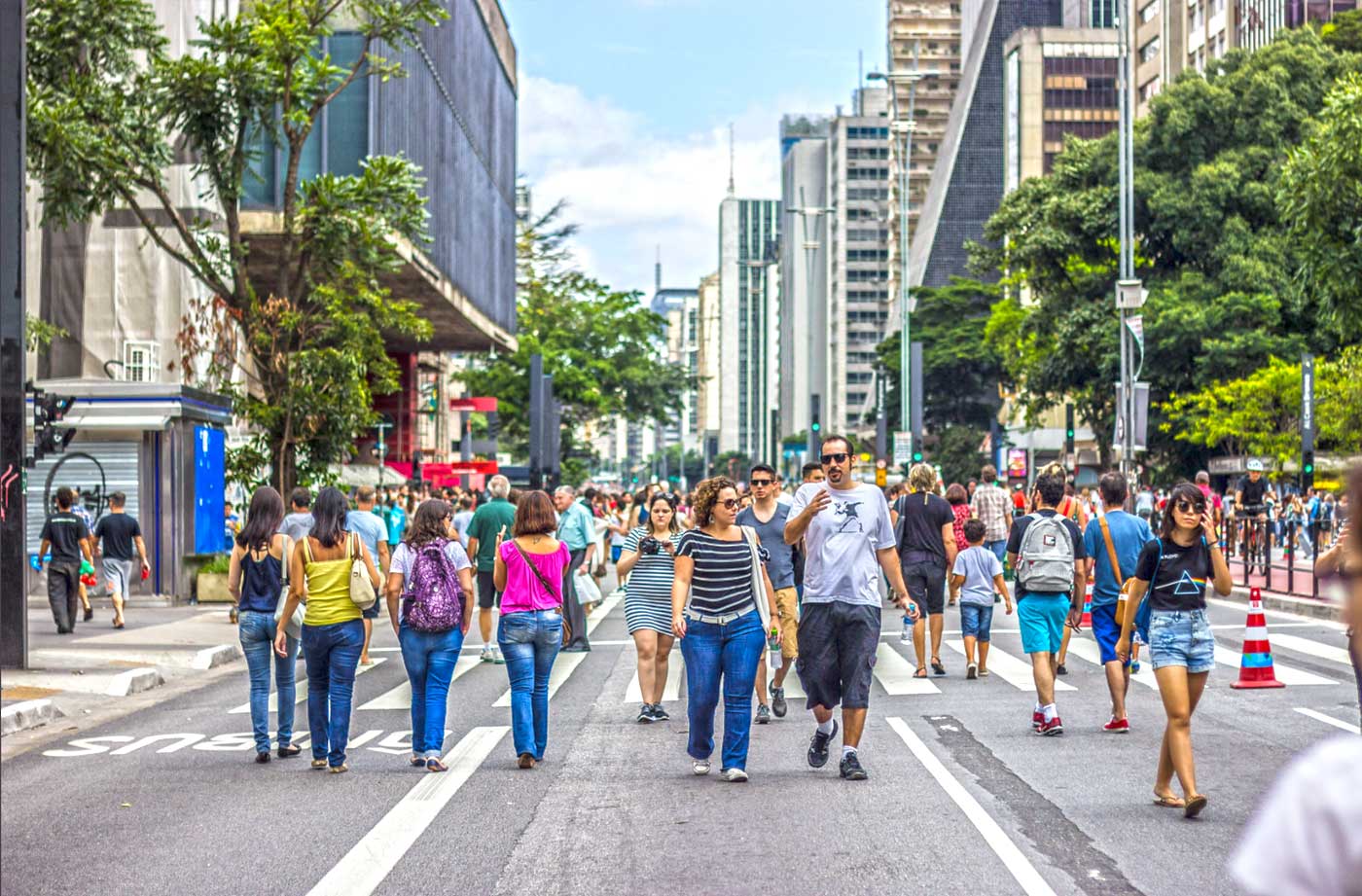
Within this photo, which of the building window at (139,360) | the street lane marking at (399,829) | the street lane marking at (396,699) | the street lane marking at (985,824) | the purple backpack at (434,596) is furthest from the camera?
the building window at (139,360)

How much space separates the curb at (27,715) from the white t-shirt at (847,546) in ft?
21.2

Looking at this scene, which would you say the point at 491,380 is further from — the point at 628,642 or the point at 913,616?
the point at 913,616

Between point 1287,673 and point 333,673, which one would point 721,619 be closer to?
point 333,673

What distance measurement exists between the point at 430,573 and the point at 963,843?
12.5 feet

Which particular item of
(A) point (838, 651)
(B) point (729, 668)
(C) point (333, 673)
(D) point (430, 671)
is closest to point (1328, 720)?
(A) point (838, 651)

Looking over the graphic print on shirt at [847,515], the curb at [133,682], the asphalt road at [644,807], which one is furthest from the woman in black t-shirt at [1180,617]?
the curb at [133,682]

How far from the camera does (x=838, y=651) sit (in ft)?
31.0

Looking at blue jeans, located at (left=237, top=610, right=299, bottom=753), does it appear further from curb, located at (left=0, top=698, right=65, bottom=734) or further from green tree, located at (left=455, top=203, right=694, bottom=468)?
green tree, located at (left=455, top=203, right=694, bottom=468)

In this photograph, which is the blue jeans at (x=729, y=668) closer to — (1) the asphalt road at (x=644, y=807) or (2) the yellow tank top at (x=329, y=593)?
(1) the asphalt road at (x=644, y=807)

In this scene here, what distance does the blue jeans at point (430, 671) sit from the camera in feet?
32.4

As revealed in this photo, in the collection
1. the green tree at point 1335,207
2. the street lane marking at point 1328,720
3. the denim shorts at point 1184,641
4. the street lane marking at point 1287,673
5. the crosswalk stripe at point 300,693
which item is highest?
the green tree at point 1335,207

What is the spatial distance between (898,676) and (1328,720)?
426cm

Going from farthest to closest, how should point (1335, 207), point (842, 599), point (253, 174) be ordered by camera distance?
1. point (1335, 207)
2. point (253, 174)
3. point (842, 599)

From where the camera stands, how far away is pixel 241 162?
24500 mm
